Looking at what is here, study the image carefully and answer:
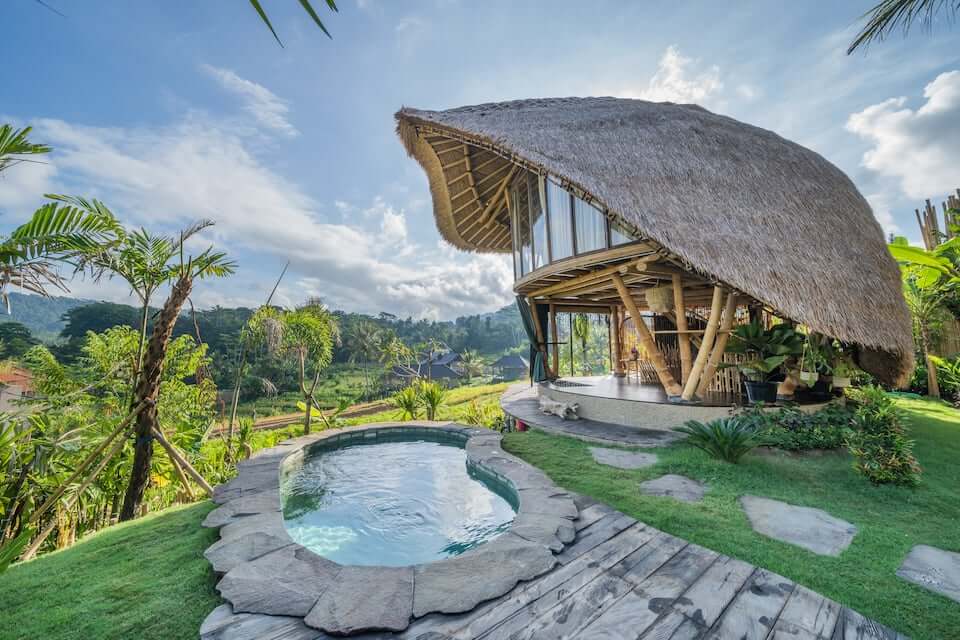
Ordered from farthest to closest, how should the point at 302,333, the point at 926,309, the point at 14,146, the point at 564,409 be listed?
the point at 302,333
the point at 926,309
the point at 564,409
the point at 14,146

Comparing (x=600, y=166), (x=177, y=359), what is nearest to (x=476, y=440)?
(x=600, y=166)

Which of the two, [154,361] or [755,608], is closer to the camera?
[755,608]

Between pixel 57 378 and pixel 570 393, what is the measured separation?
8.96 m

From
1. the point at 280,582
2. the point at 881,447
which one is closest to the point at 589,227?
the point at 881,447

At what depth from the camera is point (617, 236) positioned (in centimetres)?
597

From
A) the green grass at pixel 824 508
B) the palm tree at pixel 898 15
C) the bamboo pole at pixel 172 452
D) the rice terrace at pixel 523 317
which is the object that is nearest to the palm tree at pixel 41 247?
the rice terrace at pixel 523 317

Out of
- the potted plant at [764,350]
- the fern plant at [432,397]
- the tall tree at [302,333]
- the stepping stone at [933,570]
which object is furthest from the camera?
the fern plant at [432,397]

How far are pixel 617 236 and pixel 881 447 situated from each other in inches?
158

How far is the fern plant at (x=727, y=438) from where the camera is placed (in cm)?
423

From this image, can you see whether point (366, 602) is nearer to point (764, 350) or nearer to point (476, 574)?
point (476, 574)

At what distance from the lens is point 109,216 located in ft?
11.3

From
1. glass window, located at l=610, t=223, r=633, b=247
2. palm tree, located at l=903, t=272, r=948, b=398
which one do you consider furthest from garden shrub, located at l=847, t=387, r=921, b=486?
palm tree, located at l=903, t=272, r=948, b=398

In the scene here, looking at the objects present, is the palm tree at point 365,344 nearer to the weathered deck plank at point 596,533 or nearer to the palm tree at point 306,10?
the weathered deck plank at point 596,533

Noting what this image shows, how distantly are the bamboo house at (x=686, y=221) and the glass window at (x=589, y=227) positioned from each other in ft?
0.07
